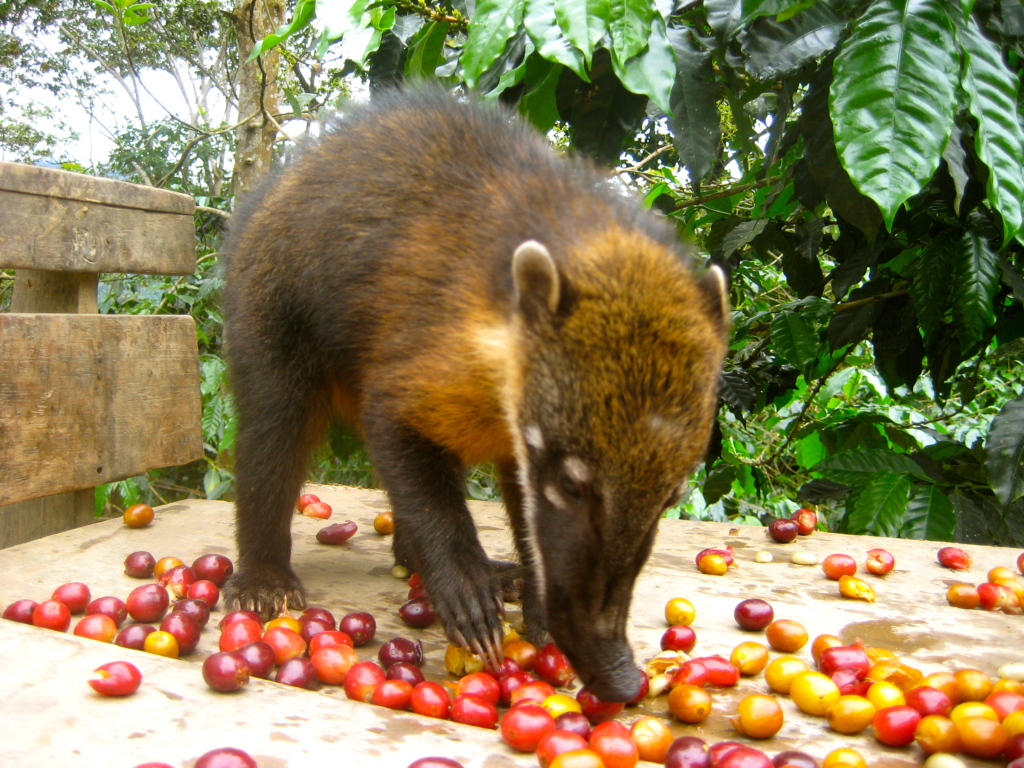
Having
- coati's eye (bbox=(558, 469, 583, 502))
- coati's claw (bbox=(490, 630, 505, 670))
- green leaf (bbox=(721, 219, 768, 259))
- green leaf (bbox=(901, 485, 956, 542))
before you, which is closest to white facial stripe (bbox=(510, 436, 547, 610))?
coati's eye (bbox=(558, 469, 583, 502))

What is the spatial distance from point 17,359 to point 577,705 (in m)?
2.56

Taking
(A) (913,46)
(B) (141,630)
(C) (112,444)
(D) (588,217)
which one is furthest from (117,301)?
(A) (913,46)

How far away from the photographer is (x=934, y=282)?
313 centimetres

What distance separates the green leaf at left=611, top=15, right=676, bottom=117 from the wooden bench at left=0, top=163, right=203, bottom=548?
94.6 inches

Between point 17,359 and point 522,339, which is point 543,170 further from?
point 17,359

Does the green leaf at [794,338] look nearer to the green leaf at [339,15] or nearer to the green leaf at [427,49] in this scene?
the green leaf at [427,49]

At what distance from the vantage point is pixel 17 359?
3.26 metres

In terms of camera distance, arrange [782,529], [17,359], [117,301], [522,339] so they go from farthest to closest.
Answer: [117,301] → [782,529] → [17,359] → [522,339]

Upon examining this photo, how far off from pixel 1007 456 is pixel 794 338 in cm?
103

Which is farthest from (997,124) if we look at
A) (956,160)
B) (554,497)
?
(554,497)

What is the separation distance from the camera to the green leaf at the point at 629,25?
220 centimetres

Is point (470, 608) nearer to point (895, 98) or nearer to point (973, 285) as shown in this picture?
point (895, 98)

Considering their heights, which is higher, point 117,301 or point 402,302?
point 117,301

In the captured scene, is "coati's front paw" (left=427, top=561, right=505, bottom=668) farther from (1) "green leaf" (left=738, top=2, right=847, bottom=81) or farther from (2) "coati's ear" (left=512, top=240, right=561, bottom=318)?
(1) "green leaf" (left=738, top=2, right=847, bottom=81)
